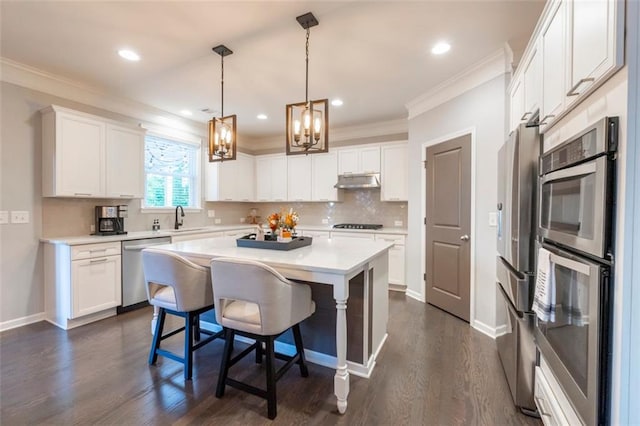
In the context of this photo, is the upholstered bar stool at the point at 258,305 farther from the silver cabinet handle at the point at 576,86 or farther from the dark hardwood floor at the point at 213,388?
the silver cabinet handle at the point at 576,86

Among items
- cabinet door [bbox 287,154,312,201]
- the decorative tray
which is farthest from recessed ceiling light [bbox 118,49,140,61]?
cabinet door [bbox 287,154,312,201]

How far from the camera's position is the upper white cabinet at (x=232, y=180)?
205 inches

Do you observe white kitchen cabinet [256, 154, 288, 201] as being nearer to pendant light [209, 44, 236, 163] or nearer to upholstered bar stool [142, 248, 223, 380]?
pendant light [209, 44, 236, 163]

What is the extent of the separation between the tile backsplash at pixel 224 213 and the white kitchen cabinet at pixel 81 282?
375mm

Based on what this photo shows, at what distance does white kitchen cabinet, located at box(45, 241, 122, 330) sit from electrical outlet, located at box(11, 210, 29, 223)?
36cm

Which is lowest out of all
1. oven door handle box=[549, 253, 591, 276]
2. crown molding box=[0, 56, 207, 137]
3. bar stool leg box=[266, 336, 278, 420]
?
bar stool leg box=[266, 336, 278, 420]

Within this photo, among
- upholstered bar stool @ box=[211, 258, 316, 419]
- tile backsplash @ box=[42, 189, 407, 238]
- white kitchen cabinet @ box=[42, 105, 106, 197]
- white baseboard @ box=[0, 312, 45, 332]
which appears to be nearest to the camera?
upholstered bar stool @ box=[211, 258, 316, 419]

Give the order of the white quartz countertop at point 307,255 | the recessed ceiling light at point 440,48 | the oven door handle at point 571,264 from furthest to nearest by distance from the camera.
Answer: the recessed ceiling light at point 440,48
the white quartz countertop at point 307,255
the oven door handle at point 571,264

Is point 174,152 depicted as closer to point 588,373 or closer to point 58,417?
point 58,417

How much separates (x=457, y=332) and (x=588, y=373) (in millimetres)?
1995

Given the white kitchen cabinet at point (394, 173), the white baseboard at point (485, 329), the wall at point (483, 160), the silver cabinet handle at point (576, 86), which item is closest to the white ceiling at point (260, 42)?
the wall at point (483, 160)

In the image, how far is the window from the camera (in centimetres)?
442

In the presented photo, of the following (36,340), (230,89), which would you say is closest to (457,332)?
(230,89)

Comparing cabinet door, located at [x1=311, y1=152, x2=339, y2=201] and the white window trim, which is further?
cabinet door, located at [x1=311, y1=152, x2=339, y2=201]
